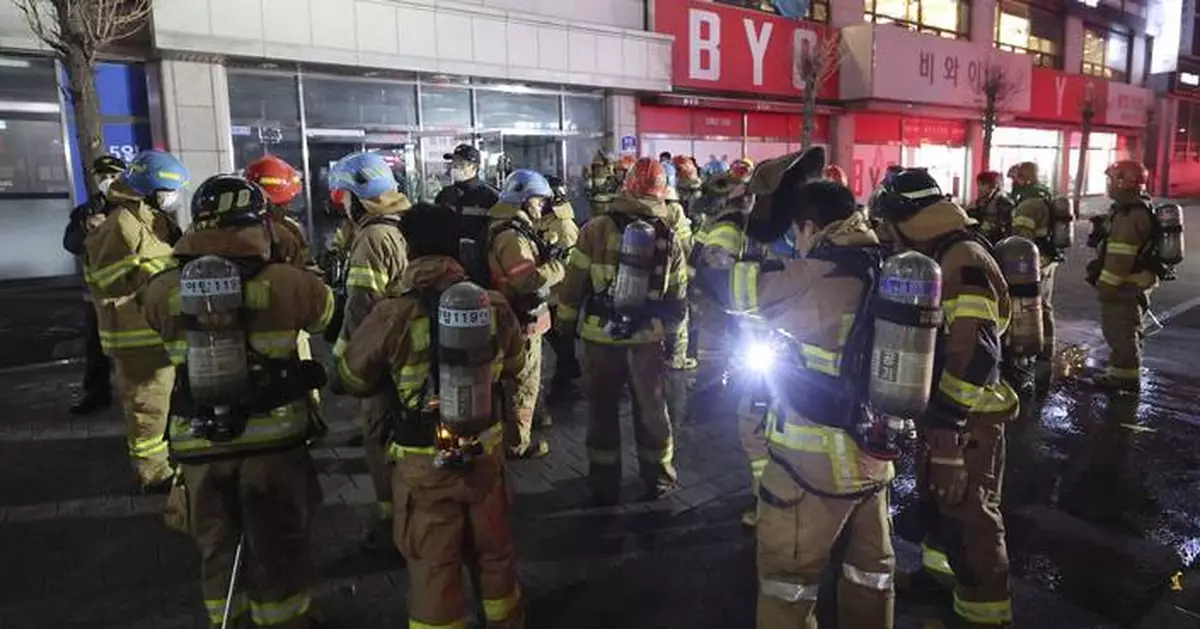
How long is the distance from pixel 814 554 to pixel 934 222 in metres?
1.37

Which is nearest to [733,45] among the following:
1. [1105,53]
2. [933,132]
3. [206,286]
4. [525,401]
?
[933,132]

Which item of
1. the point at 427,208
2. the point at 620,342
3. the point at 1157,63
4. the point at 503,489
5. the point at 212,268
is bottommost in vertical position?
the point at 503,489

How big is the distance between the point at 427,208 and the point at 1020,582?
10.8ft

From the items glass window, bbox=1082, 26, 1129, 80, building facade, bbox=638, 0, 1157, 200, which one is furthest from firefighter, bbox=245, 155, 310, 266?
glass window, bbox=1082, 26, 1129, 80

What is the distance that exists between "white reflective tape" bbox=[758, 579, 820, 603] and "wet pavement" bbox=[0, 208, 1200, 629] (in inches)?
35.3

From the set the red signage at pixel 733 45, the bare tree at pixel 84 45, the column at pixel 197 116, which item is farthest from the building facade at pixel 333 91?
the bare tree at pixel 84 45

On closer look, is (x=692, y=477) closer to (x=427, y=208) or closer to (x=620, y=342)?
(x=620, y=342)

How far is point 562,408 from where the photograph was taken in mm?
6766

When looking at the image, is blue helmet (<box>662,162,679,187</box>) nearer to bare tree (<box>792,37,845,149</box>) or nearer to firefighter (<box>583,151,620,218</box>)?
firefighter (<box>583,151,620,218</box>)

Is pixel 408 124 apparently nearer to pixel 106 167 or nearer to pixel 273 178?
pixel 106 167

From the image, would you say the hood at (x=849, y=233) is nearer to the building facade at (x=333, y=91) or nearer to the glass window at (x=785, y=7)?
the building facade at (x=333, y=91)

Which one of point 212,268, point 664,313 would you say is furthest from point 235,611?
point 664,313

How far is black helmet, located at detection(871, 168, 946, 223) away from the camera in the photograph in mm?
3119

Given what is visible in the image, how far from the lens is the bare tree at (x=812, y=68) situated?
17.9m
